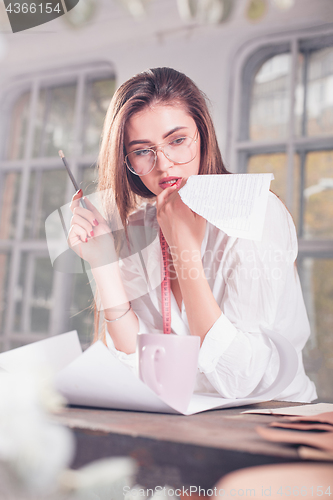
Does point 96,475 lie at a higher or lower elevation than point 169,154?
lower

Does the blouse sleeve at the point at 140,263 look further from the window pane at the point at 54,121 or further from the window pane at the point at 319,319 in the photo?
the window pane at the point at 54,121

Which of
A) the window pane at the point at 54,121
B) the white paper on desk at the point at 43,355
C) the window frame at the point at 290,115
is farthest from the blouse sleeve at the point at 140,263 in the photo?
the window pane at the point at 54,121

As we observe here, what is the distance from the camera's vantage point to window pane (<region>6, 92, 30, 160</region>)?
1624 millimetres

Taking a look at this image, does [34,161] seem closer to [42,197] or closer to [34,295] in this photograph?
[42,197]

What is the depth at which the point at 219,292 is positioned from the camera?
2.38 ft

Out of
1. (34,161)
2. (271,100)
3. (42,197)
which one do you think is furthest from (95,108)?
(271,100)

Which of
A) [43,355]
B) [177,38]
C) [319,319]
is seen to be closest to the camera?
[43,355]

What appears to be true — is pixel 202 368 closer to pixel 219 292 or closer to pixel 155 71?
pixel 219 292

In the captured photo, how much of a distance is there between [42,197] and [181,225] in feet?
4.02

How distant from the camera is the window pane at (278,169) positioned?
4.65ft

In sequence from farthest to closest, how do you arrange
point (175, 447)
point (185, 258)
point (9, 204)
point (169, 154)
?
point (9, 204) < point (169, 154) < point (185, 258) < point (175, 447)

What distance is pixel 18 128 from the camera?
167 cm

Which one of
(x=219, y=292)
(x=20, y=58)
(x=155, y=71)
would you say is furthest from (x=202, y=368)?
(x=20, y=58)

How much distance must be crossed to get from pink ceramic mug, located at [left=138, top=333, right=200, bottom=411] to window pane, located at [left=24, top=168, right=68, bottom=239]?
1.39 meters
